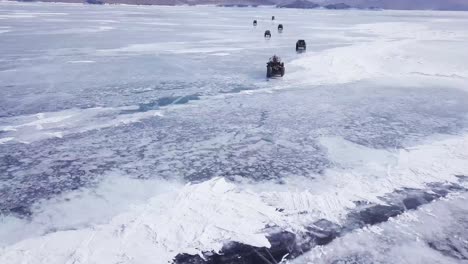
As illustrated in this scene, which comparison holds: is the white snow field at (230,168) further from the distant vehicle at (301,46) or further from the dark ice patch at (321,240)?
the distant vehicle at (301,46)

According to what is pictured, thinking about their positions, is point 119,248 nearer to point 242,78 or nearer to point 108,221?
point 108,221

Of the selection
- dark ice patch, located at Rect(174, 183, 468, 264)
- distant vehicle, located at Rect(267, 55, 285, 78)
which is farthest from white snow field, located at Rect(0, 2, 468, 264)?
distant vehicle, located at Rect(267, 55, 285, 78)

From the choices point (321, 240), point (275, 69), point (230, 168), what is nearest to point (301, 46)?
point (275, 69)

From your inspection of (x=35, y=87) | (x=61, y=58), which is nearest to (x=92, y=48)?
(x=61, y=58)

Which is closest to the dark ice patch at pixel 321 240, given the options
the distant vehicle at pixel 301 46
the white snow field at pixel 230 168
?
the white snow field at pixel 230 168

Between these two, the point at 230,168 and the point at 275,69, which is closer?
the point at 230,168

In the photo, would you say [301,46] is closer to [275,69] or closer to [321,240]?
[275,69]

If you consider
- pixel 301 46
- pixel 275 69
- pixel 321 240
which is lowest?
pixel 321 240

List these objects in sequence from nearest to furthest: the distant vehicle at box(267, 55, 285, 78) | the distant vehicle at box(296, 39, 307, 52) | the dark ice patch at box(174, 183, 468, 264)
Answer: the dark ice patch at box(174, 183, 468, 264)
the distant vehicle at box(267, 55, 285, 78)
the distant vehicle at box(296, 39, 307, 52)

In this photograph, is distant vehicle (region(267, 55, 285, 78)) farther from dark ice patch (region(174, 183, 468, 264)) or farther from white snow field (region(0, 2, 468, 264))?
dark ice patch (region(174, 183, 468, 264))
